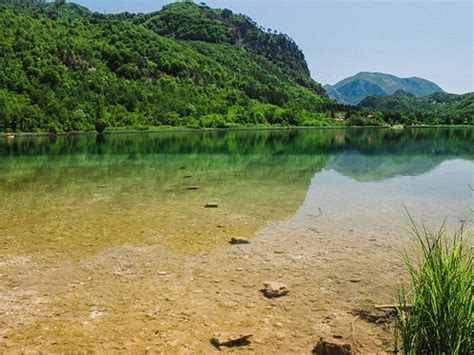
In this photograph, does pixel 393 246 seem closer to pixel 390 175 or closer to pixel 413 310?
pixel 413 310

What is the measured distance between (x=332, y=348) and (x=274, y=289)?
2.84 metres

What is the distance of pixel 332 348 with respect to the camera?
22.5ft

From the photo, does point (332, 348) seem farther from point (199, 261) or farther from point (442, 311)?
point (199, 261)

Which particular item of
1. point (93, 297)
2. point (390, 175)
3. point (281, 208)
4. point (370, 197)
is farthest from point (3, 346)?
point (390, 175)

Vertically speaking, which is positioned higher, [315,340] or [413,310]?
[413,310]

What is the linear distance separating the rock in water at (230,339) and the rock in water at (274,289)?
1.93 m

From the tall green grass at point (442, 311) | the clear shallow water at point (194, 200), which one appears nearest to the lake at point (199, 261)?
the clear shallow water at point (194, 200)

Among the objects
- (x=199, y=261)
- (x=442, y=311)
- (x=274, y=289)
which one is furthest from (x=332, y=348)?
(x=199, y=261)

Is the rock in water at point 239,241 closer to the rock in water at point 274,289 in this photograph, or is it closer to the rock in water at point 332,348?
the rock in water at point 274,289

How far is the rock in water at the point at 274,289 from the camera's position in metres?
9.51

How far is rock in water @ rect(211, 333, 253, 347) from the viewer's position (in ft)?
24.4

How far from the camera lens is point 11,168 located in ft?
123

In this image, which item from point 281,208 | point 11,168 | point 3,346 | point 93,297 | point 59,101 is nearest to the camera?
point 3,346

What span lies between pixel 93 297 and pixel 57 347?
2.13m
